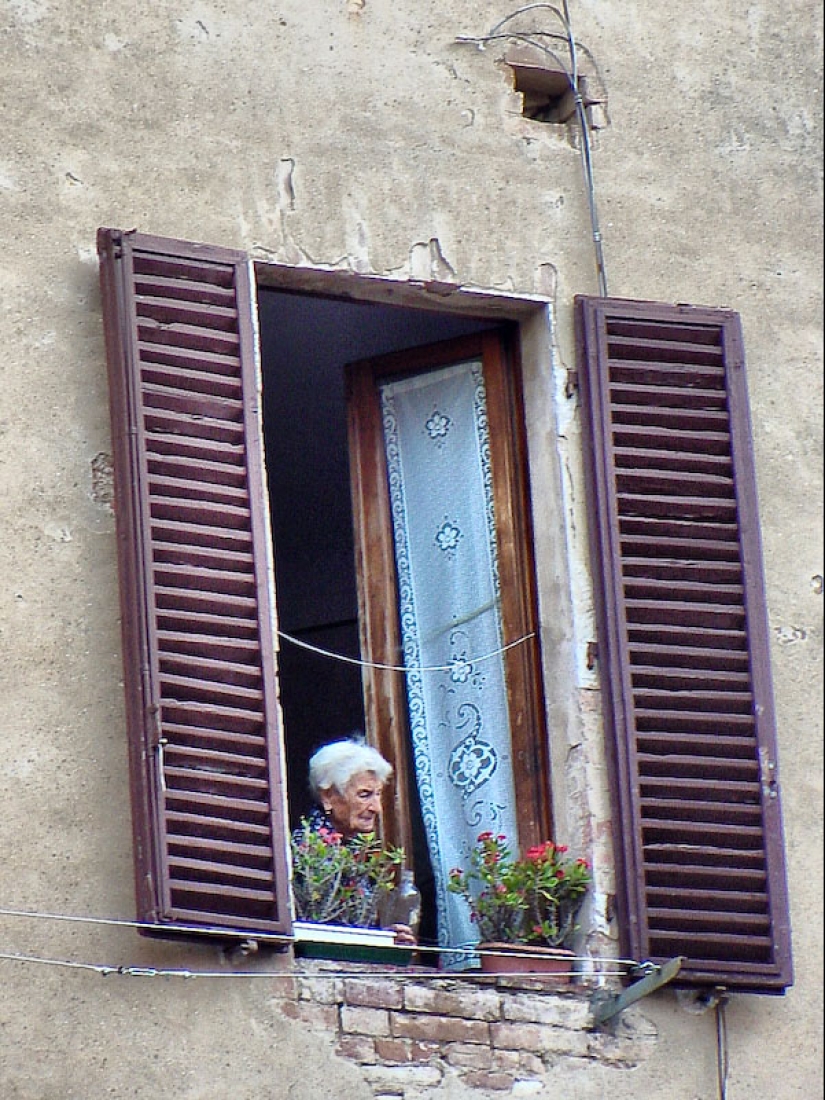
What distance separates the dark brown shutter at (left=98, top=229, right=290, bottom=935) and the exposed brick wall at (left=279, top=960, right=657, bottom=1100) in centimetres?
28

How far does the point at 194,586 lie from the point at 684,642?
1.43 meters

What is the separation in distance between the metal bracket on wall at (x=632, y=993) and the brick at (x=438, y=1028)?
34cm

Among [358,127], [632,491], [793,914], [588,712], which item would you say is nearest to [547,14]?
[358,127]

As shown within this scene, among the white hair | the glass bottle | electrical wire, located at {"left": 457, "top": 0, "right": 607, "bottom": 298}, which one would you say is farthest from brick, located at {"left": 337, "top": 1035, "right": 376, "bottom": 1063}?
electrical wire, located at {"left": 457, "top": 0, "right": 607, "bottom": 298}

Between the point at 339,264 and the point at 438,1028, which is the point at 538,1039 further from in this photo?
the point at 339,264

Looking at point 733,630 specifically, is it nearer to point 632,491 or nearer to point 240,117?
point 632,491

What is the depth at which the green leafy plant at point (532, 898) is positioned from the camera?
8477 mm

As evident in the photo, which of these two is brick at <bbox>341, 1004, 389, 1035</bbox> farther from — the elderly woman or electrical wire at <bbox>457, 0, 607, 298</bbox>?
electrical wire at <bbox>457, 0, 607, 298</bbox>

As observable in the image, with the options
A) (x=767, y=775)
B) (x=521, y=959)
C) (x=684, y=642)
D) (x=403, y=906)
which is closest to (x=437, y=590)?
(x=684, y=642)

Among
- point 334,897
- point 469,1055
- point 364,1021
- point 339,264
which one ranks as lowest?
point 469,1055

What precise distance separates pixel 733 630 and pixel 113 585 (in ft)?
5.88

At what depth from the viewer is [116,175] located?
8398mm

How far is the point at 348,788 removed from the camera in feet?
28.9

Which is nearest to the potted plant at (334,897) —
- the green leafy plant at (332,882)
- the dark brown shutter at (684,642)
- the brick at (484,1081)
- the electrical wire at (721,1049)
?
the green leafy plant at (332,882)
